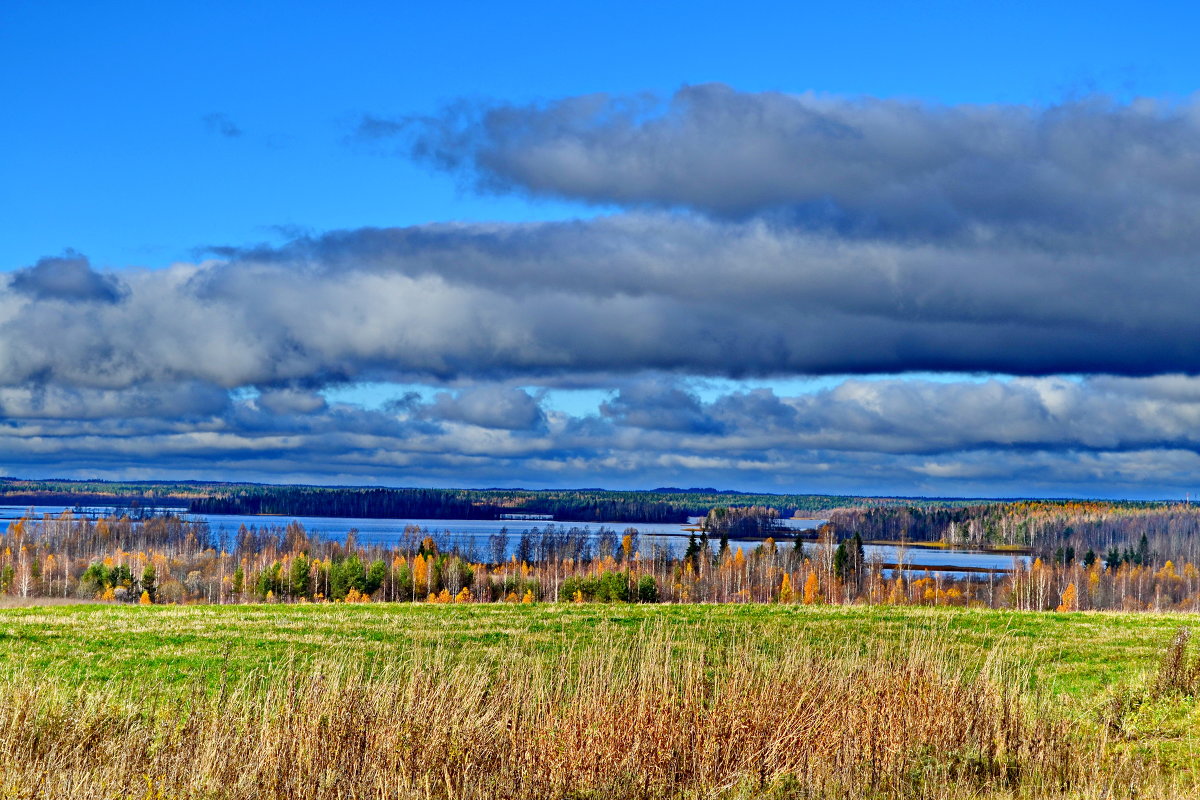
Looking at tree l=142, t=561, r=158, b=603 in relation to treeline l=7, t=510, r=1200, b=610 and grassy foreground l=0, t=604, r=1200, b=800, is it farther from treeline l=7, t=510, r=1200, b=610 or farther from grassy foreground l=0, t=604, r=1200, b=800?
grassy foreground l=0, t=604, r=1200, b=800

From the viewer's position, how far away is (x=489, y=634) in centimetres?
2048

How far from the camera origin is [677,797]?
11.1m

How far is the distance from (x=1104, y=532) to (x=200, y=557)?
462 feet

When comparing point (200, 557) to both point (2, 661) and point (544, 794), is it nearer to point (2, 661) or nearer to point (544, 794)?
point (2, 661)

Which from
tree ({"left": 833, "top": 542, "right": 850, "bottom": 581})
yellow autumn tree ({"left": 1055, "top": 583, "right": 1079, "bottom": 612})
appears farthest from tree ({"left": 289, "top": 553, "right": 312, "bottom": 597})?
yellow autumn tree ({"left": 1055, "top": 583, "right": 1079, "bottom": 612})

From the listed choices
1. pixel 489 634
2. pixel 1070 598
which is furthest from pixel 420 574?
pixel 489 634

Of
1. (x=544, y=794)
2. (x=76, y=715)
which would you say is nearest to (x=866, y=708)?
(x=544, y=794)

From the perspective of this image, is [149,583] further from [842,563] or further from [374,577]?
[842,563]

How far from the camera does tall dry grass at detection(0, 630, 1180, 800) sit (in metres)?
10.7

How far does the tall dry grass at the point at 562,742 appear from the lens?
10711 millimetres

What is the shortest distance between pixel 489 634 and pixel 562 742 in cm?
921

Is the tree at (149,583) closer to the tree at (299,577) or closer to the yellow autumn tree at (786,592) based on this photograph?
the tree at (299,577)

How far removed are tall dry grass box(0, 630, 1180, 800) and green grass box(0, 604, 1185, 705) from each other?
257 cm

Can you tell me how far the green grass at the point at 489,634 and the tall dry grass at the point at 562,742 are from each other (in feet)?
8.44
